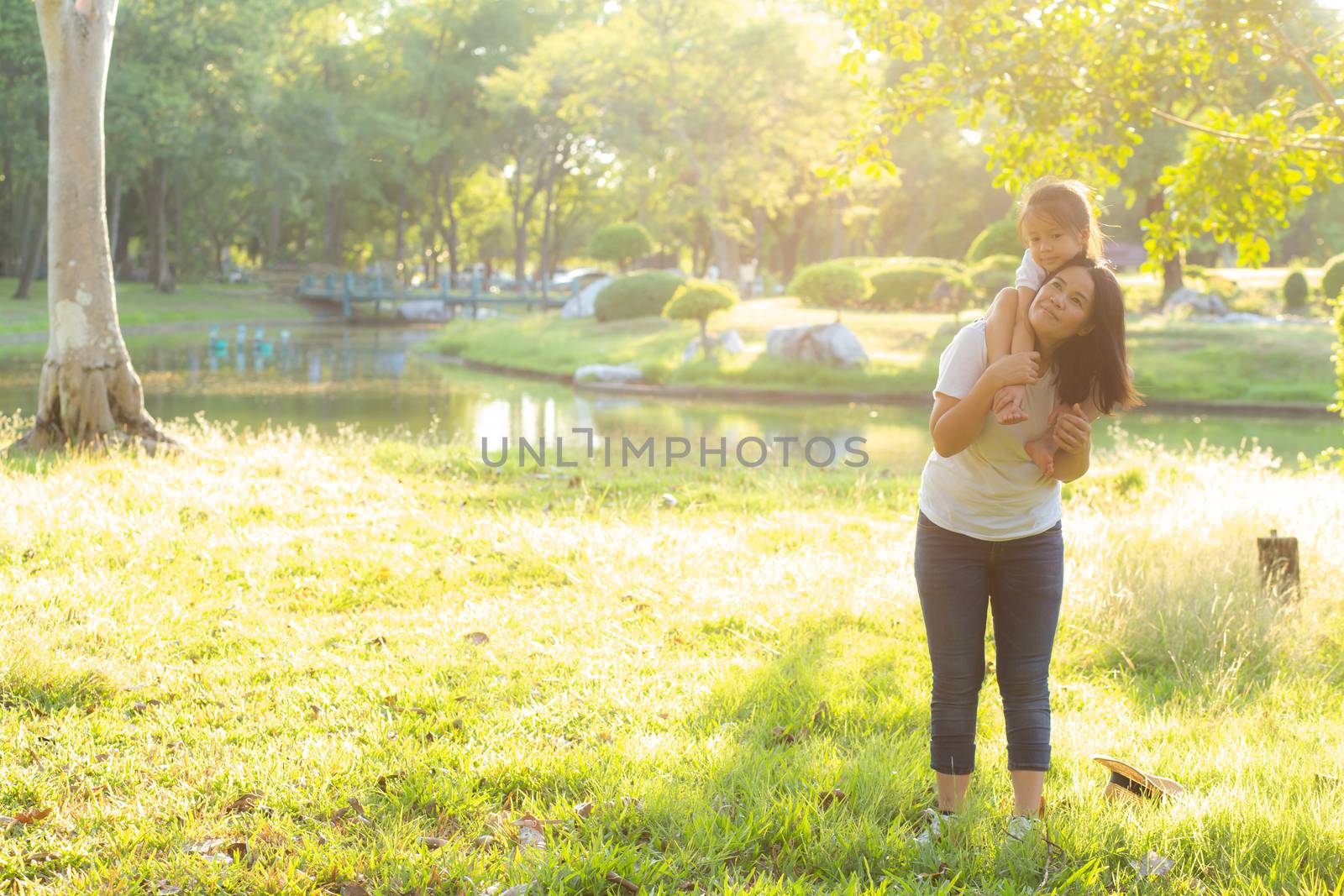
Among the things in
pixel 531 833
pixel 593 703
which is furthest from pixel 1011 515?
pixel 593 703

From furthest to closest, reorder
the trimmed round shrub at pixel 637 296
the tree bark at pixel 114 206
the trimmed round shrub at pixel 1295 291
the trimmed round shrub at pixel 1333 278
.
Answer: the tree bark at pixel 114 206 < the trimmed round shrub at pixel 637 296 < the trimmed round shrub at pixel 1295 291 < the trimmed round shrub at pixel 1333 278

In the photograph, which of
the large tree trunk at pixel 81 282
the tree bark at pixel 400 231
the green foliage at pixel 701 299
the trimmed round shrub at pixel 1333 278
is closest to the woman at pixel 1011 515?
the large tree trunk at pixel 81 282

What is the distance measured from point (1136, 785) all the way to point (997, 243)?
104ft

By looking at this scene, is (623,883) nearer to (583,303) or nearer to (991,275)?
(991,275)

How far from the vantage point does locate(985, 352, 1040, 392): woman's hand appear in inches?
109

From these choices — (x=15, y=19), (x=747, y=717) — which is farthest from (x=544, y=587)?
(x=15, y=19)

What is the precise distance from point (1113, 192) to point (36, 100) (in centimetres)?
3500

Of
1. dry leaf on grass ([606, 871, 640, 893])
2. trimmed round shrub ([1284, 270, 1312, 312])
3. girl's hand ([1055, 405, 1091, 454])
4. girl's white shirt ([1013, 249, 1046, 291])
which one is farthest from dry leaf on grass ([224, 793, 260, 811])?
trimmed round shrub ([1284, 270, 1312, 312])

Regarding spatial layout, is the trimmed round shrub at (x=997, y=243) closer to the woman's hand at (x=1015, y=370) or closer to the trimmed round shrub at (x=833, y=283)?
the trimmed round shrub at (x=833, y=283)

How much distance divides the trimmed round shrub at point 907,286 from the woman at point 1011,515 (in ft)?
94.8

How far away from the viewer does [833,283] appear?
2517 cm

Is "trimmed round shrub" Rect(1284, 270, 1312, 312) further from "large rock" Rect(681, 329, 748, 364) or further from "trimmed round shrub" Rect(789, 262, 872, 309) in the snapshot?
"large rock" Rect(681, 329, 748, 364)

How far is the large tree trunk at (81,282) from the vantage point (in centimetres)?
920

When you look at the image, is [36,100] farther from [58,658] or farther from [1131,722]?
[1131,722]
